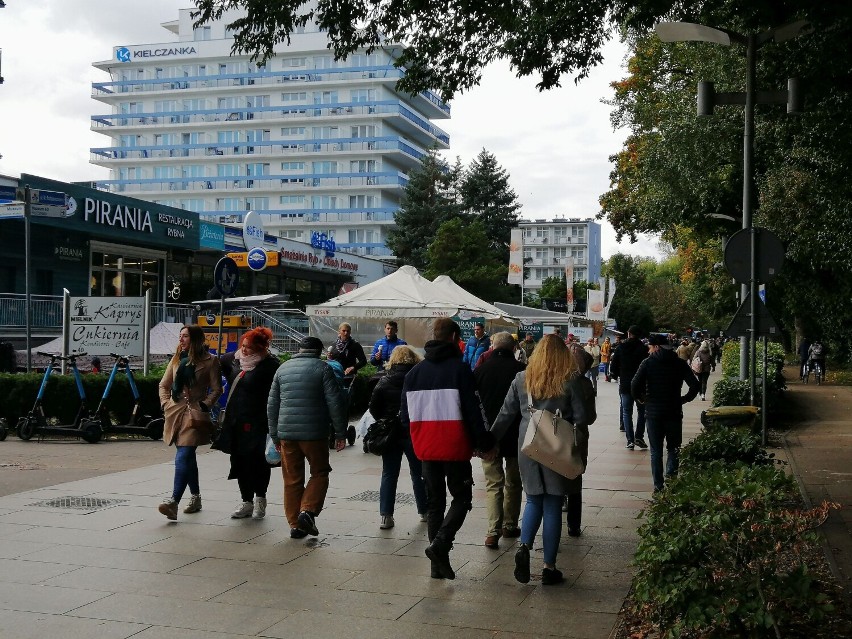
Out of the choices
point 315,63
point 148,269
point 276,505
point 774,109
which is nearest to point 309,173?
point 315,63

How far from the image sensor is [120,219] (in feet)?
107

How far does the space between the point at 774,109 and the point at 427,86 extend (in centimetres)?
931

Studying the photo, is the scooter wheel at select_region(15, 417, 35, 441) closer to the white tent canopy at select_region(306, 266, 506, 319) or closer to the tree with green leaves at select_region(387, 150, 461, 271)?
the white tent canopy at select_region(306, 266, 506, 319)

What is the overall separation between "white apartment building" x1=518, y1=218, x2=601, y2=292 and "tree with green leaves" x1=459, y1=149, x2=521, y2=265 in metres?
78.0

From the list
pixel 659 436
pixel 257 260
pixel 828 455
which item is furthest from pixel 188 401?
pixel 257 260

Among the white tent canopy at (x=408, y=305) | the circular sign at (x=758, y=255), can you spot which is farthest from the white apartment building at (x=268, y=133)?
the circular sign at (x=758, y=255)

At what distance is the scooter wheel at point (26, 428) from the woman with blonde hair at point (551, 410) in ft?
32.7

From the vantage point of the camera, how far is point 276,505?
939 centimetres

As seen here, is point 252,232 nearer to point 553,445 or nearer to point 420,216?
point 420,216

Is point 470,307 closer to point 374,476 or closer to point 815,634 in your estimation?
point 374,476

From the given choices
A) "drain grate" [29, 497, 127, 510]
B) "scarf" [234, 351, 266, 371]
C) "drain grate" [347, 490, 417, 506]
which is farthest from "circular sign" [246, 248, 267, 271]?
"scarf" [234, 351, 266, 371]

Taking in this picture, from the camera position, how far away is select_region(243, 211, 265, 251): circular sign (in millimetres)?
40406

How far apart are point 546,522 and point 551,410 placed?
0.76m

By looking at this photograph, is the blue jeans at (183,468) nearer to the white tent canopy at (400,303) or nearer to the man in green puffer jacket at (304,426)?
the man in green puffer jacket at (304,426)
